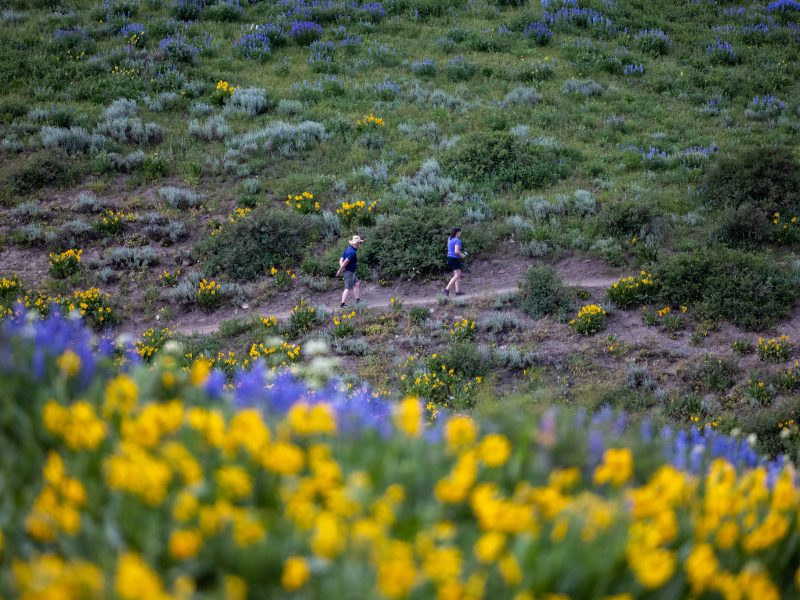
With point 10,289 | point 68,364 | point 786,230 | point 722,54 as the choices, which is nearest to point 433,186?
point 786,230

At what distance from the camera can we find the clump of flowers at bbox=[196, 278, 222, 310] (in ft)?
41.5

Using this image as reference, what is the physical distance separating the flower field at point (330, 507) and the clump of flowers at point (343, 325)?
787 centimetres

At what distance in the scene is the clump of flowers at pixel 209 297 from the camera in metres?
12.6

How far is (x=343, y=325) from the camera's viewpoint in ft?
38.3

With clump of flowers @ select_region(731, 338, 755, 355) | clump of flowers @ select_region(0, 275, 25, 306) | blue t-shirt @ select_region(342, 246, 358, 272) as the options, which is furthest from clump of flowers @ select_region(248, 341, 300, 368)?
clump of flowers @ select_region(731, 338, 755, 355)

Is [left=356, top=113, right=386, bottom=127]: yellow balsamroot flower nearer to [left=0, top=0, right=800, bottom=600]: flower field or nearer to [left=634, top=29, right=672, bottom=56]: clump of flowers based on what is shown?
[left=0, top=0, right=800, bottom=600]: flower field

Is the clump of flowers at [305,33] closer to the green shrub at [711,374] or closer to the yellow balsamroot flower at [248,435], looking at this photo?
the green shrub at [711,374]

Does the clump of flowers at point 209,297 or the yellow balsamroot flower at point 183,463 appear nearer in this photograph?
the yellow balsamroot flower at point 183,463

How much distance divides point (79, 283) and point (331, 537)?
39.6 feet

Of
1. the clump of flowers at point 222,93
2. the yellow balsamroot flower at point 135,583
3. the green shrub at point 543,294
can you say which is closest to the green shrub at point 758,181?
the green shrub at point 543,294

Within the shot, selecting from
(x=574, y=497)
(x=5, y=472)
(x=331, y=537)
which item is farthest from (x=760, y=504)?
(x=5, y=472)

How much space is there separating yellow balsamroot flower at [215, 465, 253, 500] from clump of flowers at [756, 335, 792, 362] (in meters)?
9.65

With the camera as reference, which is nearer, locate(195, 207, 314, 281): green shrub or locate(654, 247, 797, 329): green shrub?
locate(654, 247, 797, 329): green shrub

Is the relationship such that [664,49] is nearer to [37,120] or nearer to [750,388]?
[750,388]
